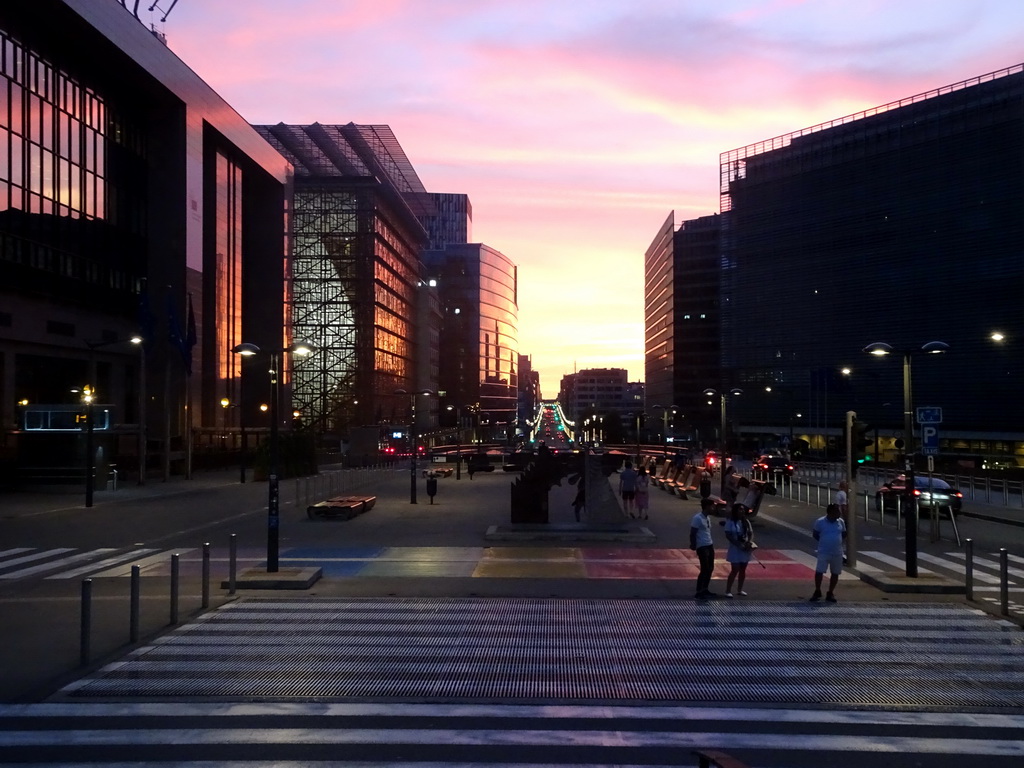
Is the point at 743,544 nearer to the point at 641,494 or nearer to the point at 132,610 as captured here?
the point at 132,610

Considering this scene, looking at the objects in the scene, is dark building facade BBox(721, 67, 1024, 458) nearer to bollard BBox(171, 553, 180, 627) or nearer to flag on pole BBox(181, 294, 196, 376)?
flag on pole BBox(181, 294, 196, 376)

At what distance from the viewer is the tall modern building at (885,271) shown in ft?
256

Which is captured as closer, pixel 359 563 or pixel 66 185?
pixel 359 563

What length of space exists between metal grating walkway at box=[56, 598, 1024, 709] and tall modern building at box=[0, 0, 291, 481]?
106 feet

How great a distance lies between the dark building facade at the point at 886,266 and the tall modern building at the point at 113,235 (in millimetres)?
49490

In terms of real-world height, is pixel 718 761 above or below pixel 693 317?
below

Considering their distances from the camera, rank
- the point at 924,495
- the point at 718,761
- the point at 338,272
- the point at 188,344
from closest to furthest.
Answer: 1. the point at 718,761
2. the point at 924,495
3. the point at 188,344
4. the point at 338,272

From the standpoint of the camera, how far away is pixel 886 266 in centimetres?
8850

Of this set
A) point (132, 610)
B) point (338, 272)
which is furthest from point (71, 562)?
point (338, 272)

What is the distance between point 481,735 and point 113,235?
59223 mm

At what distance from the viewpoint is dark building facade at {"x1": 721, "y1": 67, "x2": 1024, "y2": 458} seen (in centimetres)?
7812

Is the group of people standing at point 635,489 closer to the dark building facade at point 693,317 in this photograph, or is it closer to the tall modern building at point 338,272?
the tall modern building at point 338,272

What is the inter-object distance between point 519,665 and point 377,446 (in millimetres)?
65397

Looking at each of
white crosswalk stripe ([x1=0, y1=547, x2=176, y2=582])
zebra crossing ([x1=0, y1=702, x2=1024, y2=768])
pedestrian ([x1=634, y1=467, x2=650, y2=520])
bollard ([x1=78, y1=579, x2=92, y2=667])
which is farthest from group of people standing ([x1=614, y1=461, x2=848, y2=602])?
pedestrian ([x1=634, y1=467, x2=650, y2=520])
